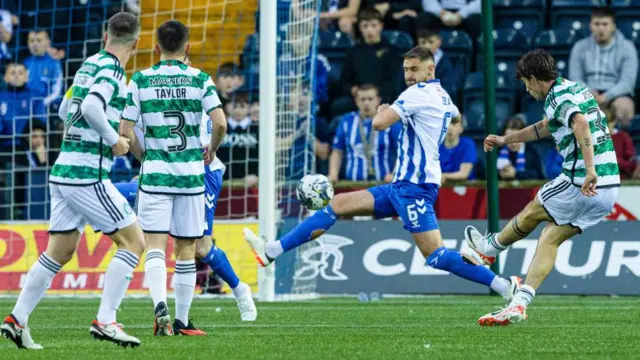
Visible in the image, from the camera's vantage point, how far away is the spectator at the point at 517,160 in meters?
14.9

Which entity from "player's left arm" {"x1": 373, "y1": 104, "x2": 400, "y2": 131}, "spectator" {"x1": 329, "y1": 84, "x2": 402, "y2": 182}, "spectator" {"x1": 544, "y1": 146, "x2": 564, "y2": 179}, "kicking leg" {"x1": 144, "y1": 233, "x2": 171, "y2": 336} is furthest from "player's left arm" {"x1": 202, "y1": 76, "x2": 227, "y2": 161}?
"spectator" {"x1": 544, "y1": 146, "x2": 564, "y2": 179}

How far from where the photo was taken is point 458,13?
1820 centimetres

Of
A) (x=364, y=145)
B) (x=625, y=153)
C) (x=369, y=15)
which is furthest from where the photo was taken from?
(x=369, y=15)

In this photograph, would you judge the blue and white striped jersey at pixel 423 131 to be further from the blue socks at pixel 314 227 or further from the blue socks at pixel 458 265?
the blue socks at pixel 314 227

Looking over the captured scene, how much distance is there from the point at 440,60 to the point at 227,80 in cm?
306

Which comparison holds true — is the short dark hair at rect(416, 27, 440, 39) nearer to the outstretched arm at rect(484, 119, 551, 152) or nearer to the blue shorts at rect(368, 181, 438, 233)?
the blue shorts at rect(368, 181, 438, 233)

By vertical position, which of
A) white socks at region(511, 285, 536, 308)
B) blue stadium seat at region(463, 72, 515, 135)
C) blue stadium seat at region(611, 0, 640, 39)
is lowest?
white socks at region(511, 285, 536, 308)

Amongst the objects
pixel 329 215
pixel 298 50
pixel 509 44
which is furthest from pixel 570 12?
pixel 329 215

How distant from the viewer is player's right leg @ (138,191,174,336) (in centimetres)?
841

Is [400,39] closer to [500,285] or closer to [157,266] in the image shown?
[500,285]

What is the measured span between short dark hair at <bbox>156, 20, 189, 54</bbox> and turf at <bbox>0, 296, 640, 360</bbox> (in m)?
1.90

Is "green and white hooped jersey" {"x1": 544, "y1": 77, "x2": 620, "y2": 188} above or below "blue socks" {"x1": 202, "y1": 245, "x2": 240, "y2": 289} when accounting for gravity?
above

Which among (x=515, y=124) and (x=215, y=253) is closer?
(x=215, y=253)

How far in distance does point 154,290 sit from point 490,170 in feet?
20.6
